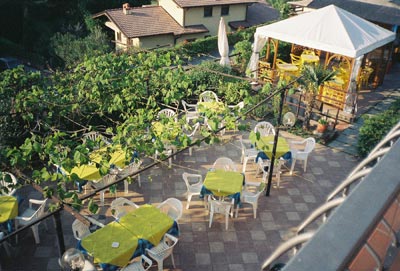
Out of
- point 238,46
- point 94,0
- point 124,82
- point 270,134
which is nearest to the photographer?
point 124,82

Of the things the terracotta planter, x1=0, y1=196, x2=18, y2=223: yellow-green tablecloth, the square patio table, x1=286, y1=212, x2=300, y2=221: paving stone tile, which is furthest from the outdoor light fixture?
the terracotta planter

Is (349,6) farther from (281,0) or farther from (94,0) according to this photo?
(281,0)

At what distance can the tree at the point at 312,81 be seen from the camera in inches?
500

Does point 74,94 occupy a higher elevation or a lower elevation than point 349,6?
lower

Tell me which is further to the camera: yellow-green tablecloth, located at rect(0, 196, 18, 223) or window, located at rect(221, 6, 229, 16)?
window, located at rect(221, 6, 229, 16)

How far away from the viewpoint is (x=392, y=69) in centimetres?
1917

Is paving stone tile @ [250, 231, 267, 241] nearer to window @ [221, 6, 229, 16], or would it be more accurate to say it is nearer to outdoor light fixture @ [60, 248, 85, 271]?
outdoor light fixture @ [60, 248, 85, 271]

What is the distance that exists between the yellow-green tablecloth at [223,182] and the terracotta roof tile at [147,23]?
69.8 ft

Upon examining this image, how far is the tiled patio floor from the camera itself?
25.6 ft

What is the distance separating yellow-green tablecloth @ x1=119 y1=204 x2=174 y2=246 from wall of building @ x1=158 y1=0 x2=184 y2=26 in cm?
2585

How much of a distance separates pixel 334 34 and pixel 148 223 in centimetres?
981

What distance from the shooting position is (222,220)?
9.02 meters

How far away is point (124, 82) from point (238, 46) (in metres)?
10.7

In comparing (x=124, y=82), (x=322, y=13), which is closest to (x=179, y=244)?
(x=124, y=82)
